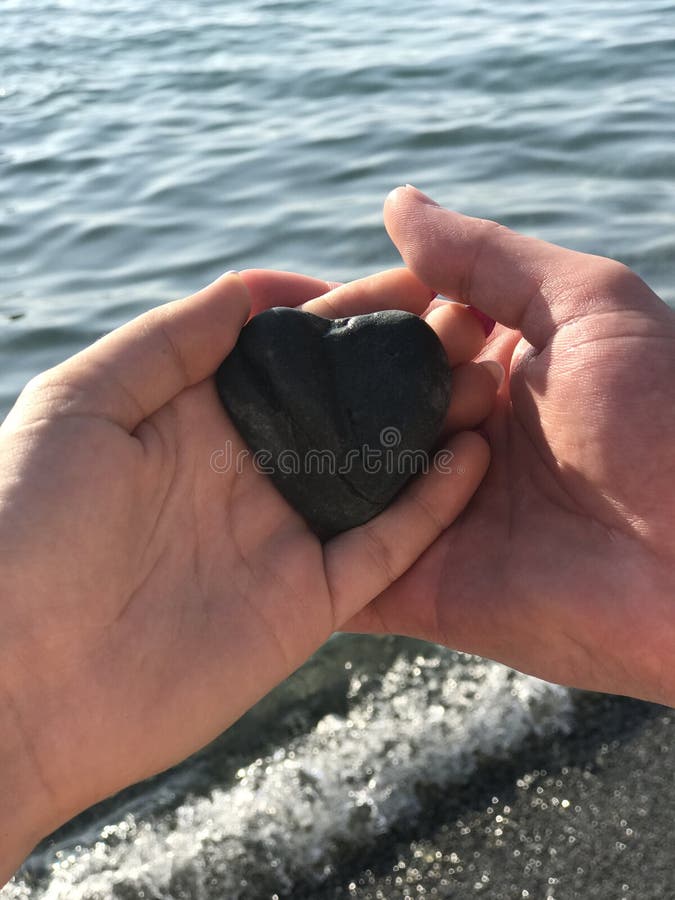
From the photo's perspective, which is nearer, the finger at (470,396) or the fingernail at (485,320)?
the finger at (470,396)

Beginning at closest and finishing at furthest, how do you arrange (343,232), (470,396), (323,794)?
(470,396), (323,794), (343,232)

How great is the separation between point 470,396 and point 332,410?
0.37 m

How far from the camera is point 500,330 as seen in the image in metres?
2.88

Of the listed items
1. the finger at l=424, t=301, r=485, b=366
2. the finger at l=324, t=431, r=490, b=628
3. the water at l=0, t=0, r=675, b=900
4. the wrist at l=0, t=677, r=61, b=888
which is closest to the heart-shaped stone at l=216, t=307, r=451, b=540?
the finger at l=324, t=431, r=490, b=628

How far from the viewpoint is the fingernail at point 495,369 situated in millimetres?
2635

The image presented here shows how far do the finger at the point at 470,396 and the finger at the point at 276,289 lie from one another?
497 mm

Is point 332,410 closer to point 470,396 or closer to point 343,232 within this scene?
point 470,396

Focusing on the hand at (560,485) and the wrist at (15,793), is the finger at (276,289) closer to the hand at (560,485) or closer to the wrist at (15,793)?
the hand at (560,485)

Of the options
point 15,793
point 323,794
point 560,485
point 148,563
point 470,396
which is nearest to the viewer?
point 15,793

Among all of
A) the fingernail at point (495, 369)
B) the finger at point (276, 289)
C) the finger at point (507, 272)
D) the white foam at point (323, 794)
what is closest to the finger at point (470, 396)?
the fingernail at point (495, 369)

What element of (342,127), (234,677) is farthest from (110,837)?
(342,127)

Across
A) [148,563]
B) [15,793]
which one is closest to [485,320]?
[148,563]

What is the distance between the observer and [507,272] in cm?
251

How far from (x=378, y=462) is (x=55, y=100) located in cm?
636
